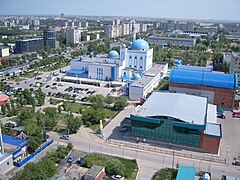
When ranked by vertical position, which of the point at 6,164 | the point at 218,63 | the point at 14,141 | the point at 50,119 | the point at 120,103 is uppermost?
the point at 218,63

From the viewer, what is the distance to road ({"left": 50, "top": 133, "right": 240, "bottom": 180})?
428 inches

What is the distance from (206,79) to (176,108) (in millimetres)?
6459

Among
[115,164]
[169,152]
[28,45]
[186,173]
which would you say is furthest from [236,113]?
[28,45]

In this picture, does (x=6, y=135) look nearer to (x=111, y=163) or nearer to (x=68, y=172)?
(x=68, y=172)

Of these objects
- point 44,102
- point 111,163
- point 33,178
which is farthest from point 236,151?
point 44,102

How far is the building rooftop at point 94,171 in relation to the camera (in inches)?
377

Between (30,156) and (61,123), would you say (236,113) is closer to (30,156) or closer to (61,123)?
(61,123)

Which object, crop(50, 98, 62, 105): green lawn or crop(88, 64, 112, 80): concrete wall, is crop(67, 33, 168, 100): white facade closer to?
crop(88, 64, 112, 80): concrete wall

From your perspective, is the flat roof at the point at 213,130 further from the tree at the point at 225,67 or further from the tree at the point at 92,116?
the tree at the point at 225,67

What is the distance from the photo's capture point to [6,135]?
41.5ft

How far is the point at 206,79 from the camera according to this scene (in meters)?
19.0

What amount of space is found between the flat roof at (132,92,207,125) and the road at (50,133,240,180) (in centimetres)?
204

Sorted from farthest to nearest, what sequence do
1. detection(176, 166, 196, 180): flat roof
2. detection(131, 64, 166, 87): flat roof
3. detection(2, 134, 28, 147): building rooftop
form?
1. detection(131, 64, 166, 87): flat roof
2. detection(2, 134, 28, 147): building rooftop
3. detection(176, 166, 196, 180): flat roof

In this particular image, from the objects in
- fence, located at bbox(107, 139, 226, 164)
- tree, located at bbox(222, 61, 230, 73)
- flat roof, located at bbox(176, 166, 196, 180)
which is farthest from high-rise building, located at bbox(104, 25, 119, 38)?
flat roof, located at bbox(176, 166, 196, 180)
